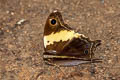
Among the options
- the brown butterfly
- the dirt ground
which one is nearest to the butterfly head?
the brown butterfly

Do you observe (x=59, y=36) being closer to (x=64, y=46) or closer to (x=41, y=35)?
(x=64, y=46)

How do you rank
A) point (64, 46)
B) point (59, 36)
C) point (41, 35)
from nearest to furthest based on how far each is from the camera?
point (64, 46) < point (59, 36) < point (41, 35)

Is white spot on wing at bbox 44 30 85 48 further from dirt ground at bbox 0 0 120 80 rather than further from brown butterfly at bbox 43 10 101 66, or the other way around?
dirt ground at bbox 0 0 120 80

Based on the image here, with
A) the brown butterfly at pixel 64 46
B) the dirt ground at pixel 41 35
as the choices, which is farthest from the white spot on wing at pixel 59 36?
the dirt ground at pixel 41 35

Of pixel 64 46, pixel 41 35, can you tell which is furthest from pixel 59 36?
pixel 41 35

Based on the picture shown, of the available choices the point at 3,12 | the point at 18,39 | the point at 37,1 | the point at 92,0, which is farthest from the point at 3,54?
the point at 92,0

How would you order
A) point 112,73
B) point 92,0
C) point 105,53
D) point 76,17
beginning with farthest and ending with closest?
point 92,0 < point 76,17 < point 105,53 < point 112,73

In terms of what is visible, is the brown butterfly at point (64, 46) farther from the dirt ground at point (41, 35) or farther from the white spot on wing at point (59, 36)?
the dirt ground at point (41, 35)

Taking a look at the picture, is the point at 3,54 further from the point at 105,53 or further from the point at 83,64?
the point at 105,53
